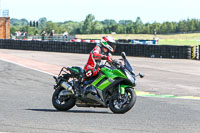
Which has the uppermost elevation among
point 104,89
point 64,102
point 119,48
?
point 119,48

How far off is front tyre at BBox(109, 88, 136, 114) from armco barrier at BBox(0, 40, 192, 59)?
21948 millimetres

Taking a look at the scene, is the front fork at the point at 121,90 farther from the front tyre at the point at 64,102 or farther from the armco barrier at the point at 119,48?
the armco barrier at the point at 119,48

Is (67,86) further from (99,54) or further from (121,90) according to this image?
(121,90)

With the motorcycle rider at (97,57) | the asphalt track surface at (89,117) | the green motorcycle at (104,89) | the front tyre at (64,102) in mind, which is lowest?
the asphalt track surface at (89,117)

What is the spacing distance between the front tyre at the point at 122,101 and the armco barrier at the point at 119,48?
2195 centimetres

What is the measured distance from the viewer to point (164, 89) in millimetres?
15297

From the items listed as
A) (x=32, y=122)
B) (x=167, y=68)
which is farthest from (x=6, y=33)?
(x=32, y=122)

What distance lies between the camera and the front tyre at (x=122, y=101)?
851cm

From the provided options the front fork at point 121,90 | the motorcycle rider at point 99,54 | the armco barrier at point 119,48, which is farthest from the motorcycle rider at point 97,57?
the armco barrier at point 119,48

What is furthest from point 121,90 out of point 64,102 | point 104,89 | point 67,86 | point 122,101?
point 64,102

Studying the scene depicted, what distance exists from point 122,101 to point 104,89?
1.40ft

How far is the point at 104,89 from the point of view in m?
8.75

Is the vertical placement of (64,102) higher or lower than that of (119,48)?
lower

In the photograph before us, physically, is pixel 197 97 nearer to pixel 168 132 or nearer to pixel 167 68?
pixel 168 132
